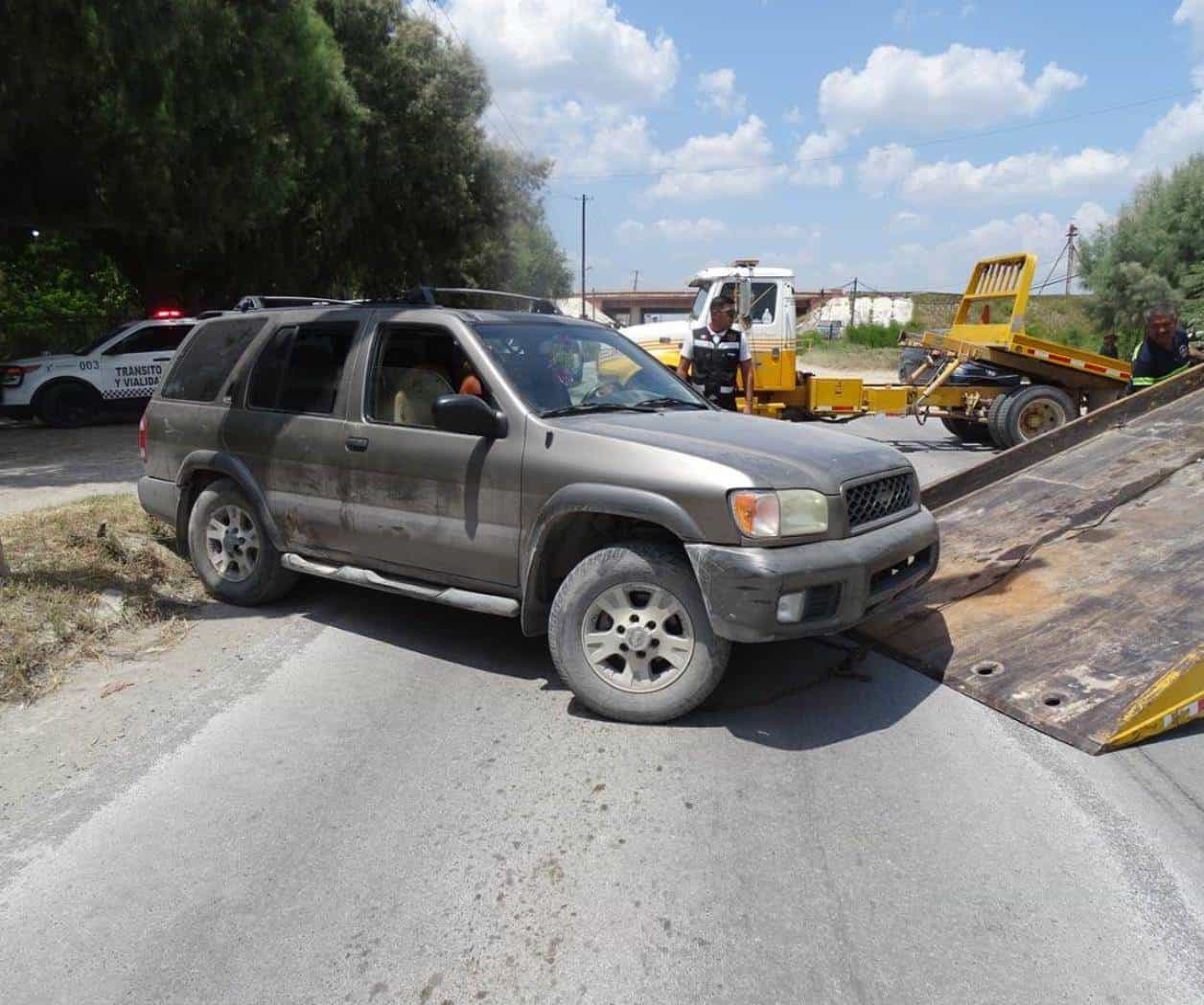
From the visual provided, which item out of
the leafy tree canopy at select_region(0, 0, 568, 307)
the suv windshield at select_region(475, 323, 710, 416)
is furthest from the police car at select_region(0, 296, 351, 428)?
the suv windshield at select_region(475, 323, 710, 416)

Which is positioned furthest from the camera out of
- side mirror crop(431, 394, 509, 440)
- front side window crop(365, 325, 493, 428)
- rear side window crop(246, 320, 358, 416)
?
rear side window crop(246, 320, 358, 416)

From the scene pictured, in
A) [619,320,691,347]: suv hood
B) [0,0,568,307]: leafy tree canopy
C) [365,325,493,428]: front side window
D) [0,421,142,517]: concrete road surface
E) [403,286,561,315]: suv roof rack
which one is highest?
[0,0,568,307]: leafy tree canopy

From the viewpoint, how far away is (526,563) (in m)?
4.50

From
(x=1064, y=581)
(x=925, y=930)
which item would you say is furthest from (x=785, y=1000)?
(x=1064, y=581)

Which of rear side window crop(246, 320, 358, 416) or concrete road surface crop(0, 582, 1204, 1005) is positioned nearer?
concrete road surface crop(0, 582, 1204, 1005)

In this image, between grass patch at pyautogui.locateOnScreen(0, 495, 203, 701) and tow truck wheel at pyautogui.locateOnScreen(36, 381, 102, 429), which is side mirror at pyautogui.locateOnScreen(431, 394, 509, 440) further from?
tow truck wheel at pyautogui.locateOnScreen(36, 381, 102, 429)

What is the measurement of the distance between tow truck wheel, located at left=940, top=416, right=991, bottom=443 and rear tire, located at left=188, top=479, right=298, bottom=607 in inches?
463

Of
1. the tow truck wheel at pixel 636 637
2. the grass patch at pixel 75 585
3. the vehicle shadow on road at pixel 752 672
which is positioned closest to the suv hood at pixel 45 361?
the grass patch at pixel 75 585

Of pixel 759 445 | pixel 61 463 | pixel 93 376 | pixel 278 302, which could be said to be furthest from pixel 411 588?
pixel 93 376

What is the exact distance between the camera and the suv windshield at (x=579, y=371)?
4.85 metres

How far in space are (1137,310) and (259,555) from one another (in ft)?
126

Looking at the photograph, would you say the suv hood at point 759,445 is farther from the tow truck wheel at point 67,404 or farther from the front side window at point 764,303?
the tow truck wheel at point 67,404

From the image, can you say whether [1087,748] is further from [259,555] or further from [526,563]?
[259,555]

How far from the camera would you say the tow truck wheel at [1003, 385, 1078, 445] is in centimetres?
1308
